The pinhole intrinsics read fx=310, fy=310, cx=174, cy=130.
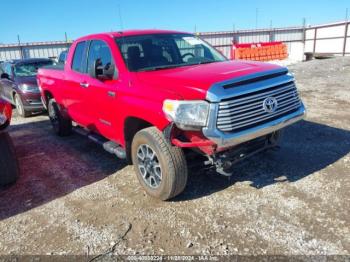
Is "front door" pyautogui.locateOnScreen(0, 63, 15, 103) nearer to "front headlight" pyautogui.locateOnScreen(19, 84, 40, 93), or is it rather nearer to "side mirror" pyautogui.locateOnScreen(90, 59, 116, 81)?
"front headlight" pyautogui.locateOnScreen(19, 84, 40, 93)

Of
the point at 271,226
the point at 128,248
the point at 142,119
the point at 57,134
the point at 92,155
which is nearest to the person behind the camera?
the point at 128,248

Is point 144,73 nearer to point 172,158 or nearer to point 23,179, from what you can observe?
point 172,158

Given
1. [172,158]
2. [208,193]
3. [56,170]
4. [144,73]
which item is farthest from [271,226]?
[56,170]

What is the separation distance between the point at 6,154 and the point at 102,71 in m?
1.75

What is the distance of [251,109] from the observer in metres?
3.29

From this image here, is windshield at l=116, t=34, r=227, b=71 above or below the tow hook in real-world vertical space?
above

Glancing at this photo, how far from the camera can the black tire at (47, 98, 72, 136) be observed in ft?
21.5

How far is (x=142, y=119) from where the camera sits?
3.81 meters

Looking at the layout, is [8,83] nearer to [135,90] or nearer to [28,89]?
[28,89]

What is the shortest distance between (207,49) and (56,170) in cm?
311

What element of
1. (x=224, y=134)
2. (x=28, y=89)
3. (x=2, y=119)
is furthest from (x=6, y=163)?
(x=28, y=89)

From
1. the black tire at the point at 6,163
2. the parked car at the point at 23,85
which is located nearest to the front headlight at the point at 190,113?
the black tire at the point at 6,163

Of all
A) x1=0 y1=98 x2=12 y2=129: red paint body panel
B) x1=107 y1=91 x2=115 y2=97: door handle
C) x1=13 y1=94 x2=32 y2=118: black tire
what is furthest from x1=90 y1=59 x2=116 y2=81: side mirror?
x1=13 y1=94 x2=32 y2=118: black tire

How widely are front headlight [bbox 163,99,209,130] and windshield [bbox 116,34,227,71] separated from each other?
1.09 metres
